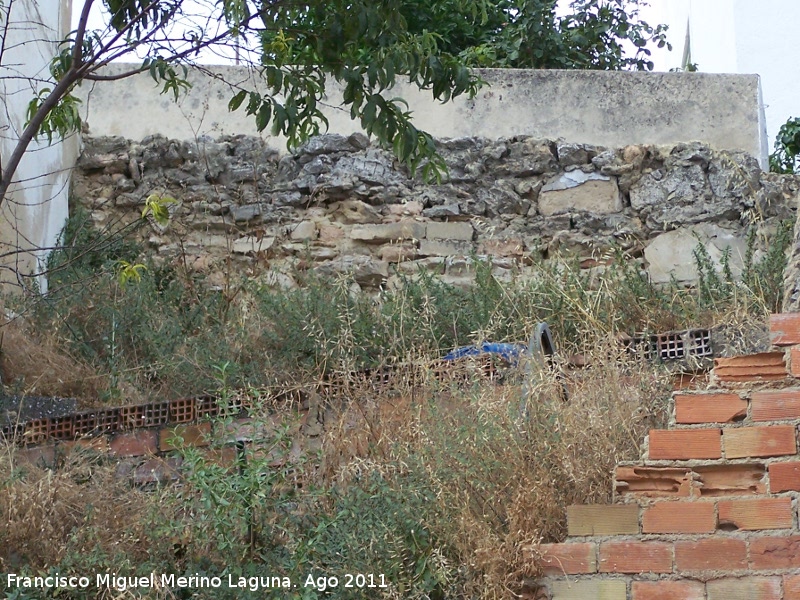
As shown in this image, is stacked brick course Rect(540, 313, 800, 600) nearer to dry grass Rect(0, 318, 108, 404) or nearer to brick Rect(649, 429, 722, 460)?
brick Rect(649, 429, 722, 460)

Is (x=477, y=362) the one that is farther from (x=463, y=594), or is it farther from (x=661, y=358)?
(x=463, y=594)

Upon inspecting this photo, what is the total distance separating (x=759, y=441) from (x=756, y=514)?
0.20 meters

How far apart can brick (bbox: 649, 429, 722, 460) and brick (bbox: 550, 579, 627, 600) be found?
14.6 inches

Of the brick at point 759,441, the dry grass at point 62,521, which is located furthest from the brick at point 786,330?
the dry grass at point 62,521

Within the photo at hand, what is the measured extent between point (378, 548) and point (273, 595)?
0.36 m

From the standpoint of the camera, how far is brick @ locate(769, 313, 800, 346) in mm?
3195

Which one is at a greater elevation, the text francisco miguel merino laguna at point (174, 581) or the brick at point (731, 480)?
the brick at point (731, 480)

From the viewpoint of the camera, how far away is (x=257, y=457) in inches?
162

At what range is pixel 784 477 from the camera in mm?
3061

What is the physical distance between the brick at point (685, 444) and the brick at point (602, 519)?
0.17m

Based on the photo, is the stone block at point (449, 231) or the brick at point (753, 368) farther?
the stone block at point (449, 231)

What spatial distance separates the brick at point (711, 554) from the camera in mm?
3008

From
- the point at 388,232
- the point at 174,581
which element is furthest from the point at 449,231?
the point at 174,581

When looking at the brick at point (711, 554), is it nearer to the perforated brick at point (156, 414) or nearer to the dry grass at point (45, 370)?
the perforated brick at point (156, 414)
